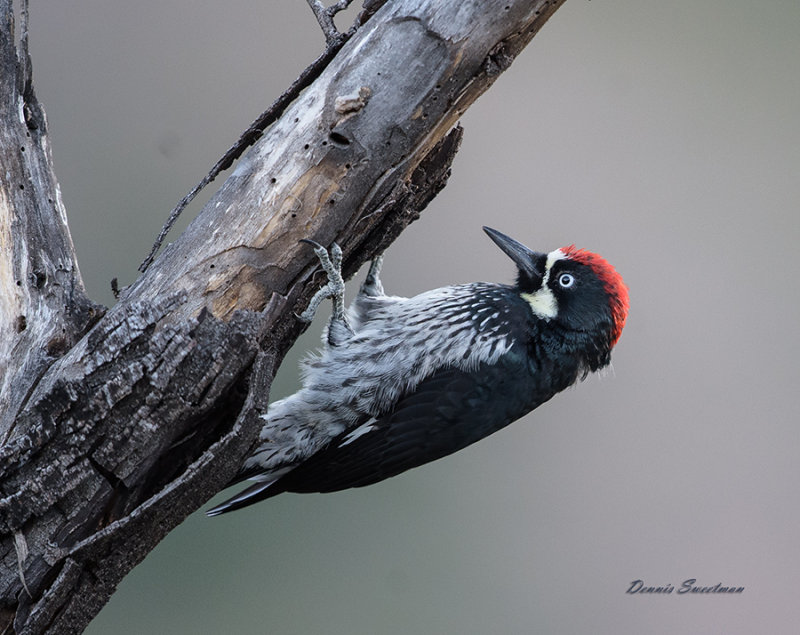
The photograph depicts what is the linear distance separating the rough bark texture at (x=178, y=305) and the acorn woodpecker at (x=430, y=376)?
59cm

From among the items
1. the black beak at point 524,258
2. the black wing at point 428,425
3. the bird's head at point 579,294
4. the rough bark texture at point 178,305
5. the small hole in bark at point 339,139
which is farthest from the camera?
the black beak at point 524,258

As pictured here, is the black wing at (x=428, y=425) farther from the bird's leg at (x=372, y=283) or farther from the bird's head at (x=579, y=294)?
the bird's leg at (x=372, y=283)

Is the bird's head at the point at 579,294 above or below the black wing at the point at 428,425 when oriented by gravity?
above

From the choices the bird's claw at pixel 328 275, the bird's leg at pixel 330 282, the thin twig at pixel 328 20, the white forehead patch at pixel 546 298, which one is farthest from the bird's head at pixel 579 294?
the thin twig at pixel 328 20

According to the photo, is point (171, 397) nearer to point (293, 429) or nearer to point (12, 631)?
point (12, 631)

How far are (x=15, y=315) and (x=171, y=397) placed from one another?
0.43 meters

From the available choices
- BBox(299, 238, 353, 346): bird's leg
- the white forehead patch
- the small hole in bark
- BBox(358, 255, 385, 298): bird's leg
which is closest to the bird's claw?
BBox(299, 238, 353, 346): bird's leg

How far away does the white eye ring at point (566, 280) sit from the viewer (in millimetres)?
2422

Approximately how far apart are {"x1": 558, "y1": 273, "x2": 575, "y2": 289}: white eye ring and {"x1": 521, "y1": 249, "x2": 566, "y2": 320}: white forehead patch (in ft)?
0.15

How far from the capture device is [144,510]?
1.45 m

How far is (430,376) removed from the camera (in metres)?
2.34

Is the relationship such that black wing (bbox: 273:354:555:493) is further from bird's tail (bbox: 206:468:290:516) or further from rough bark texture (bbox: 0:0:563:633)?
rough bark texture (bbox: 0:0:563:633)

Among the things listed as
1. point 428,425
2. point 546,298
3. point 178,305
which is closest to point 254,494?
point 428,425

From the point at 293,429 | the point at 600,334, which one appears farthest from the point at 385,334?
the point at 600,334
